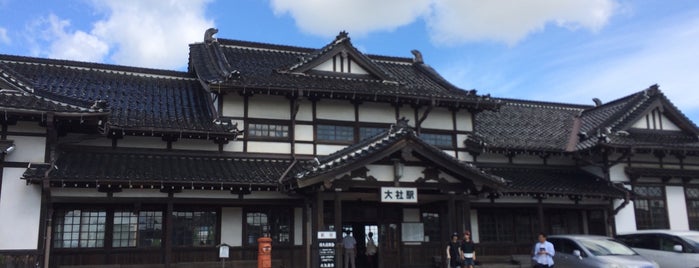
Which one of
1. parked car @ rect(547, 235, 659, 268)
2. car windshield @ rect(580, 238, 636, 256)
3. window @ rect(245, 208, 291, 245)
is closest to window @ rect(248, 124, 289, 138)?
window @ rect(245, 208, 291, 245)

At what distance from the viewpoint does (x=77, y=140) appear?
18016 mm

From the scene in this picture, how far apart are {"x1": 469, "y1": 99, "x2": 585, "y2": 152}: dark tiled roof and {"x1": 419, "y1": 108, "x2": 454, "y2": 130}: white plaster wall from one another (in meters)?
1.08

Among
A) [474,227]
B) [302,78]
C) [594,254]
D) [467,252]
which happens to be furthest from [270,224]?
[594,254]

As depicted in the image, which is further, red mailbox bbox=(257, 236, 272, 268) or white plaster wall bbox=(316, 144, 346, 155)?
white plaster wall bbox=(316, 144, 346, 155)

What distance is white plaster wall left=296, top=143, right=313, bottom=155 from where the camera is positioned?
20656 millimetres

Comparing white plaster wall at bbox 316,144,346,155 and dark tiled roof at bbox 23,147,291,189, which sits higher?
white plaster wall at bbox 316,144,346,155

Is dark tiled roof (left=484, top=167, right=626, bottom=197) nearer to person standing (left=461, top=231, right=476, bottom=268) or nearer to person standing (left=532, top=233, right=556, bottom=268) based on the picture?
person standing (left=461, top=231, right=476, bottom=268)

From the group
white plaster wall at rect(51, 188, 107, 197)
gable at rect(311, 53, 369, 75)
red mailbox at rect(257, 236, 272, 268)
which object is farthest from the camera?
gable at rect(311, 53, 369, 75)

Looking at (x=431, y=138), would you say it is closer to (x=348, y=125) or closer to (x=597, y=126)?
(x=348, y=125)

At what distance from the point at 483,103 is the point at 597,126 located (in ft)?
19.7

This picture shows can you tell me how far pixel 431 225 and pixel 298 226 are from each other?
5162 mm

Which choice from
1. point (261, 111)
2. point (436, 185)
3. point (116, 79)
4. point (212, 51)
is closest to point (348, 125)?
point (261, 111)

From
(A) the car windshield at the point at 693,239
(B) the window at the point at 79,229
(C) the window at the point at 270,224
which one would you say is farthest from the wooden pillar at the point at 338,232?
(A) the car windshield at the point at 693,239

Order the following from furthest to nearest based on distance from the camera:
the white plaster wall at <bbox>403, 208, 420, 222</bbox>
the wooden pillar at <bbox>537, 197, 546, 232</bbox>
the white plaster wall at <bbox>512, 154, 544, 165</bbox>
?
the white plaster wall at <bbox>512, 154, 544, 165</bbox> → the wooden pillar at <bbox>537, 197, 546, 232</bbox> → the white plaster wall at <bbox>403, 208, 420, 222</bbox>
